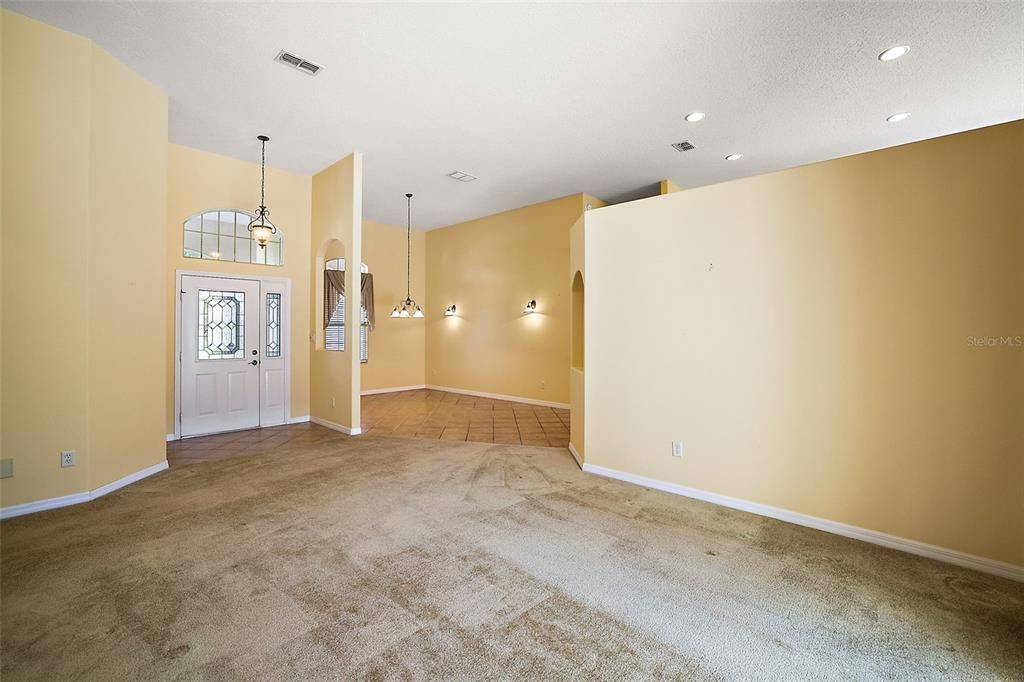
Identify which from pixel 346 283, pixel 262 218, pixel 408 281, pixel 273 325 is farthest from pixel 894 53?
pixel 408 281

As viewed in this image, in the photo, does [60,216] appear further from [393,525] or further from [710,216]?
[710,216]

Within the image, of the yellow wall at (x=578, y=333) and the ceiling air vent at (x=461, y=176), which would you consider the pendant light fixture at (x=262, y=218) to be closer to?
the ceiling air vent at (x=461, y=176)

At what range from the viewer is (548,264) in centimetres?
793

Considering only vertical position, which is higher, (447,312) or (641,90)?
(641,90)

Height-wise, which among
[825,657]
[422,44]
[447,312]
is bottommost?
[825,657]

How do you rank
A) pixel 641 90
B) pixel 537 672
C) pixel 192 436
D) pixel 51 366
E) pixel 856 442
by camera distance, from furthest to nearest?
pixel 192 436 < pixel 641 90 < pixel 51 366 < pixel 856 442 < pixel 537 672

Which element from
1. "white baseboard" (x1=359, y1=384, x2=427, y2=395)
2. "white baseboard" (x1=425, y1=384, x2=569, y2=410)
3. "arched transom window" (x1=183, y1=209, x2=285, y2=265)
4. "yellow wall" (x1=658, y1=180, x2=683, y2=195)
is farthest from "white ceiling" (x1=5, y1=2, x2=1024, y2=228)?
"white baseboard" (x1=359, y1=384, x2=427, y2=395)

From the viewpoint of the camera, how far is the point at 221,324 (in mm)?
5941

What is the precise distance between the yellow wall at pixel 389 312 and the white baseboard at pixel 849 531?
6789 millimetres

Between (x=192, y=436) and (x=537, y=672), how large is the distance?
19.1ft

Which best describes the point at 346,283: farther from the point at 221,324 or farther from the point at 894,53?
the point at 894,53

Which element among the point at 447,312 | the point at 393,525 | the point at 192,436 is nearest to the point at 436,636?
the point at 393,525

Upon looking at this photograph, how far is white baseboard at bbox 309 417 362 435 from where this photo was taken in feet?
19.1

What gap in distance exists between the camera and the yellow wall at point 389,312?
9430mm
